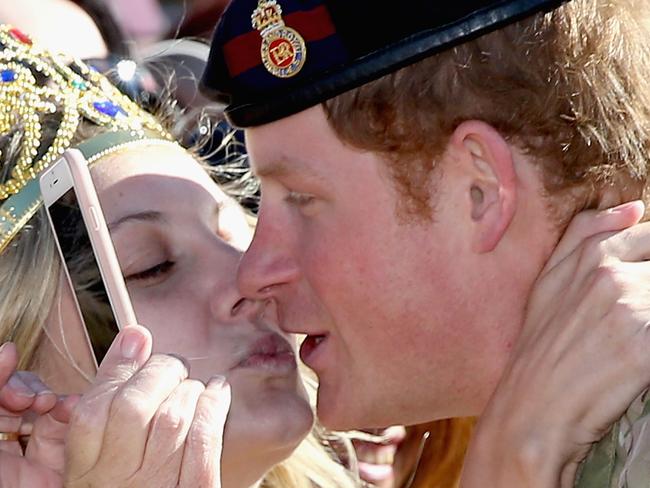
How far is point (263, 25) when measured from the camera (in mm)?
2223

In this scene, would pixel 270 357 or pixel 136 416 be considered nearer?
pixel 136 416

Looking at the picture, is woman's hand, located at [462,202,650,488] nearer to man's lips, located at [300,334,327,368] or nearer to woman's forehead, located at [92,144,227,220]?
man's lips, located at [300,334,327,368]

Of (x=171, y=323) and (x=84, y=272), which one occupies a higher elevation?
(x=84, y=272)

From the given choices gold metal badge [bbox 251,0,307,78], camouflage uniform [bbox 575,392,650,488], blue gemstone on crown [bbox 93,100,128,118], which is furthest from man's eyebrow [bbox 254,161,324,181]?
camouflage uniform [bbox 575,392,650,488]

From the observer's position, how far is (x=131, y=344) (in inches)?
Answer: 74.7

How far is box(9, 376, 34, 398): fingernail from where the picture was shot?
2092mm

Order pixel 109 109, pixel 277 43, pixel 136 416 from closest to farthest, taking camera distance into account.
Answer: pixel 136 416 → pixel 277 43 → pixel 109 109

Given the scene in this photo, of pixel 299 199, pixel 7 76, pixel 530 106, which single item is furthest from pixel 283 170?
pixel 7 76

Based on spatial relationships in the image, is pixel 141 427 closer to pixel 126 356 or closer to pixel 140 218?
pixel 126 356

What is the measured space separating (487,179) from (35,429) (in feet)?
2.89

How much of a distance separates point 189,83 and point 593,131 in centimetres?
146

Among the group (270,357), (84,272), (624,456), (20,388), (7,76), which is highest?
(7,76)

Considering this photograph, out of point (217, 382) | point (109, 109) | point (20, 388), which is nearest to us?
point (217, 382)

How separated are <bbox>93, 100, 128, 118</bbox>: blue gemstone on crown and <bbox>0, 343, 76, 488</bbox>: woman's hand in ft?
2.37
